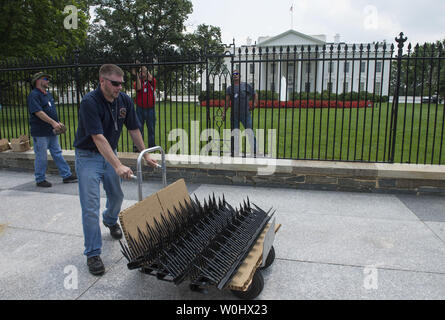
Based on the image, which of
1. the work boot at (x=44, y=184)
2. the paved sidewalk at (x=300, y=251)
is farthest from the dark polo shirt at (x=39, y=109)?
the paved sidewalk at (x=300, y=251)

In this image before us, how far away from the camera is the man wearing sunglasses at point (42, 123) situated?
6184mm

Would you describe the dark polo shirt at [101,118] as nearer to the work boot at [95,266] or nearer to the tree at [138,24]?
the work boot at [95,266]

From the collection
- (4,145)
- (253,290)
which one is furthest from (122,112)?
(4,145)

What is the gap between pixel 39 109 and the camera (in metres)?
6.17

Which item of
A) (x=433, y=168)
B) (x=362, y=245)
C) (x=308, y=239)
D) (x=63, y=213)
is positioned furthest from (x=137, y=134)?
(x=433, y=168)

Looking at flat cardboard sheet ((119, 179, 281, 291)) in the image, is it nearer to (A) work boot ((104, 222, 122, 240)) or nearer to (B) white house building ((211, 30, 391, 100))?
(A) work boot ((104, 222, 122, 240))

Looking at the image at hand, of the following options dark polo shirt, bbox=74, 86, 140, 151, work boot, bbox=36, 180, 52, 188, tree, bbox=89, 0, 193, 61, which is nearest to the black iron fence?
work boot, bbox=36, 180, 52, 188

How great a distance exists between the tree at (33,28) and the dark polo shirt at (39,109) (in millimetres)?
12270

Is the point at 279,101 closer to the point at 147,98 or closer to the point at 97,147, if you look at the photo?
the point at 147,98


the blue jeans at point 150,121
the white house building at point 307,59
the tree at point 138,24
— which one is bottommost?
the blue jeans at point 150,121

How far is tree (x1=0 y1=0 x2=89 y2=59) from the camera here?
57.6 feet

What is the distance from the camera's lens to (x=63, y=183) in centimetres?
668
